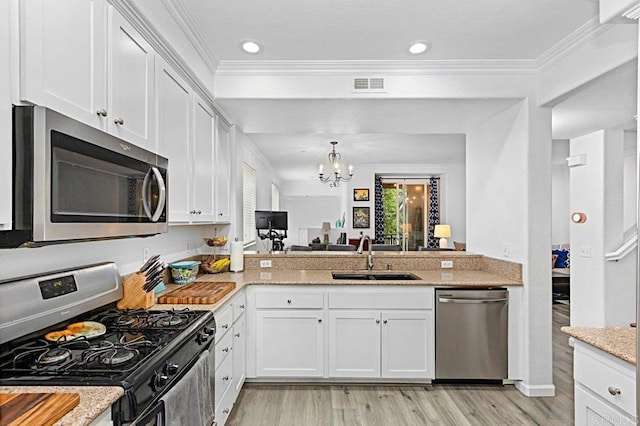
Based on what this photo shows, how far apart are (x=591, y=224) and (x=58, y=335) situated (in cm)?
467

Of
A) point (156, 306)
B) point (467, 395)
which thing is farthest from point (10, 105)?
point (467, 395)

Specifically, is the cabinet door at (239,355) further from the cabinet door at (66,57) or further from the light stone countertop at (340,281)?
the cabinet door at (66,57)

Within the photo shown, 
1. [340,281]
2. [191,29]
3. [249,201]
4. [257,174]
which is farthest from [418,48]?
[257,174]

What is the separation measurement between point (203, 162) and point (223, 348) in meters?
1.38

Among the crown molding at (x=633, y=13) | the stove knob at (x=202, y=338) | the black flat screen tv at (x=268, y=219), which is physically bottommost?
the stove knob at (x=202, y=338)

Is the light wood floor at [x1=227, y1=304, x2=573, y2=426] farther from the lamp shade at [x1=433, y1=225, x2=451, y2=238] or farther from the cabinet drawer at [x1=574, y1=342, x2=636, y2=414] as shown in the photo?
the lamp shade at [x1=433, y1=225, x2=451, y2=238]

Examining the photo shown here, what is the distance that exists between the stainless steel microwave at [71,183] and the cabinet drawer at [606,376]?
2.06m

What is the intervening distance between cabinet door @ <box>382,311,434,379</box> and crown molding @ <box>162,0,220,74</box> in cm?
244

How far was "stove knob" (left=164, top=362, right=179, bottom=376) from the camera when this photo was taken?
1487 mm

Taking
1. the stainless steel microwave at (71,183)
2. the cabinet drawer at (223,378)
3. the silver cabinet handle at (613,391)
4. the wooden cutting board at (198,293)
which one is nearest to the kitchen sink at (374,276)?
the wooden cutting board at (198,293)

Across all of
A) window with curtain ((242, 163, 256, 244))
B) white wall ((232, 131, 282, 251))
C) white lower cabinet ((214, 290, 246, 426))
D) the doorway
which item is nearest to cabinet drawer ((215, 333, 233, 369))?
white lower cabinet ((214, 290, 246, 426))

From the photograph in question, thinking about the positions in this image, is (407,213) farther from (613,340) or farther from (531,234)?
(613,340)

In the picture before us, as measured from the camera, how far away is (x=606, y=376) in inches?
62.9

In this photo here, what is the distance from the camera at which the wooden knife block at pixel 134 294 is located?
2.15 m
